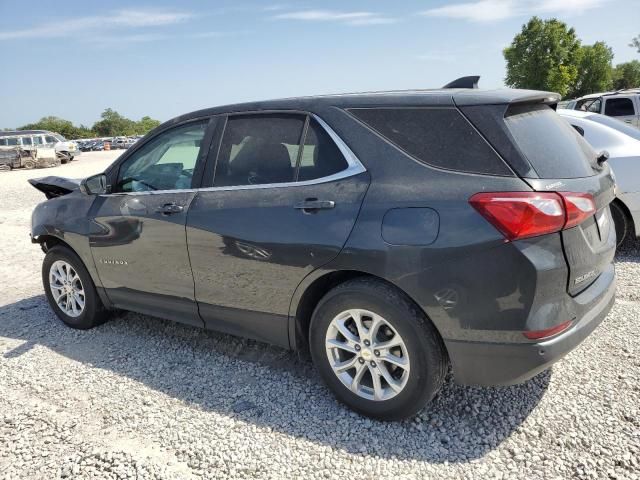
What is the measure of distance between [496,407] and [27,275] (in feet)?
19.6

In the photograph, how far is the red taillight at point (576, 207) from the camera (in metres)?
2.45

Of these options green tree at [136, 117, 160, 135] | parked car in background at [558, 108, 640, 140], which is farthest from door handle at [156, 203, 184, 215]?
green tree at [136, 117, 160, 135]

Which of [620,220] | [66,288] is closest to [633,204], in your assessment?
[620,220]

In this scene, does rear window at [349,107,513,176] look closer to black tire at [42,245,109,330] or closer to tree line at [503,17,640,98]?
black tire at [42,245,109,330]

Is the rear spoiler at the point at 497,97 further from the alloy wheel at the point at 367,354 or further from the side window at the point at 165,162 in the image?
the side window at the point at 165,162

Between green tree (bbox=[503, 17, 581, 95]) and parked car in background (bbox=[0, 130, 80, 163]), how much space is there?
52278mm

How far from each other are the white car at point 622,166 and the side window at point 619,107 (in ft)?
33.1

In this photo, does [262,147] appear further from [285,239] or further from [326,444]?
[326,444]

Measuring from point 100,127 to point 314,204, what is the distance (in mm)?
118101

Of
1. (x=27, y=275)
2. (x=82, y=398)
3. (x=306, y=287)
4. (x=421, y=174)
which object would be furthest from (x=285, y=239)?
(x=27, y=275)

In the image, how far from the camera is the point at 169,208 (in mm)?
3555

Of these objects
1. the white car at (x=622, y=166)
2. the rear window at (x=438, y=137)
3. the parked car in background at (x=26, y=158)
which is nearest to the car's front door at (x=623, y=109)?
the white car at (x=622, y=166)

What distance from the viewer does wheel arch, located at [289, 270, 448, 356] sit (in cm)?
287

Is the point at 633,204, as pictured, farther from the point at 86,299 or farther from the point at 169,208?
the point at 86,299
